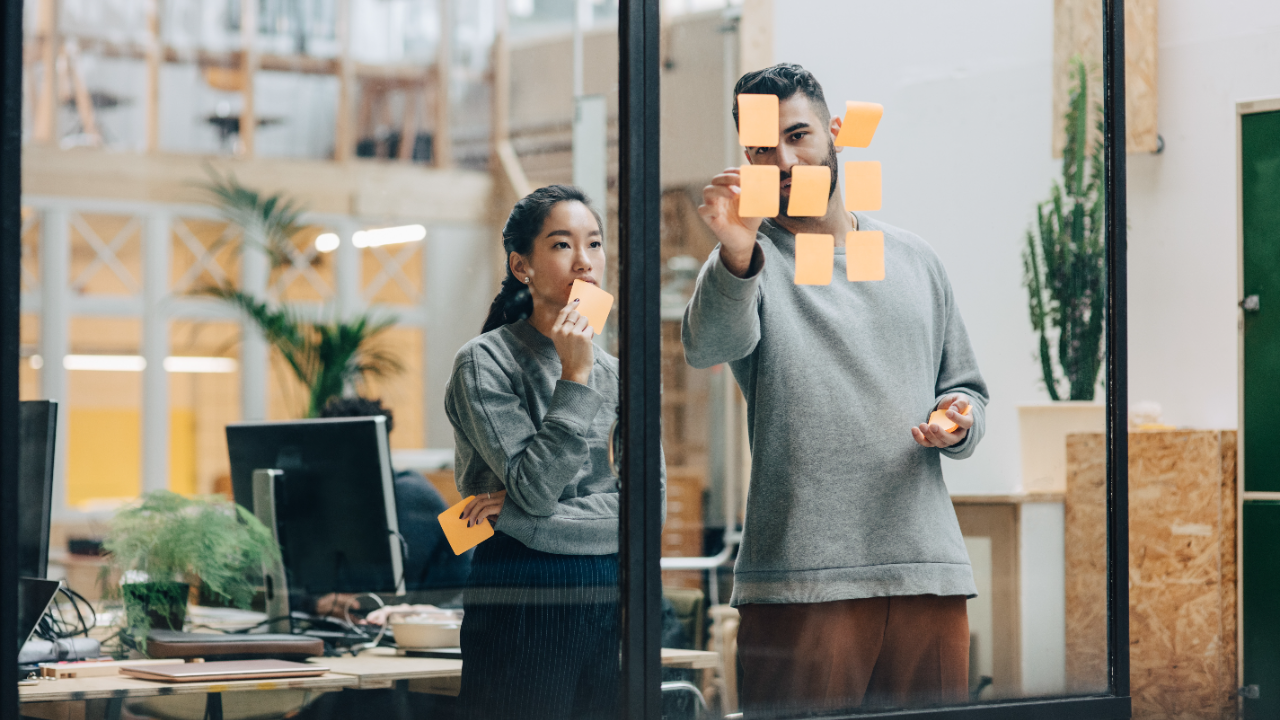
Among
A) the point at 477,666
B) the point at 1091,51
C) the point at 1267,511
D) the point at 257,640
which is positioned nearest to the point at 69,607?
the point at 257,640

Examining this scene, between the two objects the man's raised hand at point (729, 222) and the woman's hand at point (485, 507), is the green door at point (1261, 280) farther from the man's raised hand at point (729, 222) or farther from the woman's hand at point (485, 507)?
the woman's hand at point (485, 507)

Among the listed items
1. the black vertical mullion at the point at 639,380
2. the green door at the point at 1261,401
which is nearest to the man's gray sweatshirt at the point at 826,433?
the black vertical mullion at the point at 639,380

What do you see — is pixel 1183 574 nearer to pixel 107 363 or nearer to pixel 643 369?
pixel 643 369

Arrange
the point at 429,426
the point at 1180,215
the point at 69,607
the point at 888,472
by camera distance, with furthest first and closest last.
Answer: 1. the point at 429,426
2. the point at 1180,215
3. the point at 69,607
4. the point at 888,472

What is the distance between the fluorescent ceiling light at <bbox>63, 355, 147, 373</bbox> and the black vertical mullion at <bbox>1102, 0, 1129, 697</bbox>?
6.40 metres

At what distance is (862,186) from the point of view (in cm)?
217

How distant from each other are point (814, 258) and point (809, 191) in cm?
11

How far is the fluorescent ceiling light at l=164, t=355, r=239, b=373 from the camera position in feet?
27.1

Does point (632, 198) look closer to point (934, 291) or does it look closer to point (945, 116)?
point (934, 291)

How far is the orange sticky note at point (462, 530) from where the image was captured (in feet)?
Answer: 6.65

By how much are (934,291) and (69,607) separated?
212cm

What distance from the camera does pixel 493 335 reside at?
2.09m

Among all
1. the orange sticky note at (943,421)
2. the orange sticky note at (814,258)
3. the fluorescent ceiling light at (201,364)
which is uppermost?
the orange sticky note at (814,258)

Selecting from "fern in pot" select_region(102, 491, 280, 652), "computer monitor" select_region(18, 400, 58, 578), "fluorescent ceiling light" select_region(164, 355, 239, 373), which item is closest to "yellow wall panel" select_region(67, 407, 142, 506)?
"fluorescent ceiling light" select_region(164, 355, 239, 373)
